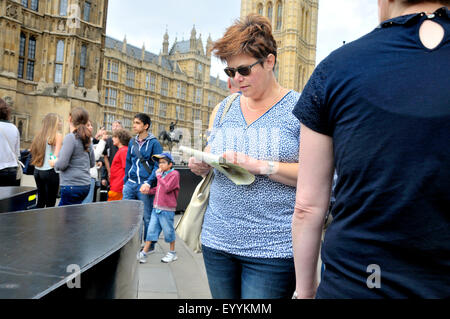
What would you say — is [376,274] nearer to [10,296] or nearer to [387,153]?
[387,153]

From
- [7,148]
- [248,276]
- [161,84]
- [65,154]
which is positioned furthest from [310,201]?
[161,84]

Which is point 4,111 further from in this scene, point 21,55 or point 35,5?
point 35,5

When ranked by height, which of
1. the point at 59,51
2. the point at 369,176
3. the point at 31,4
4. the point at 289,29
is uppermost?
the point at 289,29

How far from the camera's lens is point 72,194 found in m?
3.77

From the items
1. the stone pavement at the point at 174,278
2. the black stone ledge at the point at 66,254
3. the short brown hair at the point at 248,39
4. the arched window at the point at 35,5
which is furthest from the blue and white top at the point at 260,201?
the arched window at the point at 35,5

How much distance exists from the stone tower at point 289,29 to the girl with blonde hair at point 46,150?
48.9 meters

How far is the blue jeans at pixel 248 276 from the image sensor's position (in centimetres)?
136

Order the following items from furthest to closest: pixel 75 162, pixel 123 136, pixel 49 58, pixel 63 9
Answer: pixel 49 58 → pixel 63 9 → pixel 123 136 → pixel 75 162

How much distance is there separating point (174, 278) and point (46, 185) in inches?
79.1

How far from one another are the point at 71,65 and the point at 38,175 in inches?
382

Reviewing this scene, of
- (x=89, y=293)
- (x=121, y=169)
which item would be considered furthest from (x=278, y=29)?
(x=89, y=293)

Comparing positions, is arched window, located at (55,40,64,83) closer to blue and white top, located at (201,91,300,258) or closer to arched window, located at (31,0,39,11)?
arched window, located at (31,0,39,11)

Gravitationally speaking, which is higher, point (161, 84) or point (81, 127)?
point (161, 84)

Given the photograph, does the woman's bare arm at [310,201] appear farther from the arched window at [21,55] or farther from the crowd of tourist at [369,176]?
the arched window at [21,55]
